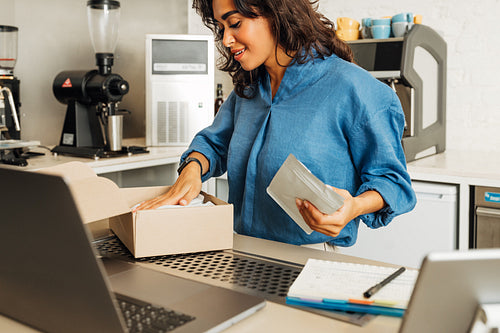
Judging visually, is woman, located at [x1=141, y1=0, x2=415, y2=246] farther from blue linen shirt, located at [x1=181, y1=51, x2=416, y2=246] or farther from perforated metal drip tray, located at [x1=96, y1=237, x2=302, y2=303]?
perforated metal drip tray, located at [x1=96, y1=237, x2=302, y2=303]

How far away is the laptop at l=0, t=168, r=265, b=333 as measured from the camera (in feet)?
2.09

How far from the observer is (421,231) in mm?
2332

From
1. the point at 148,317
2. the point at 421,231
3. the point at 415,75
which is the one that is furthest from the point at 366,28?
the point at 148,317

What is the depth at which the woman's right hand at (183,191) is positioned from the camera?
4.17ft

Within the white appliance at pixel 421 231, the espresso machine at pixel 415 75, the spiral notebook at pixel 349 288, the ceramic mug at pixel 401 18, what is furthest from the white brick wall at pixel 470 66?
the spiral notebook at pixel 349 288

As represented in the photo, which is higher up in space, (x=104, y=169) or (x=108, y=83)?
(x=108, y=83)

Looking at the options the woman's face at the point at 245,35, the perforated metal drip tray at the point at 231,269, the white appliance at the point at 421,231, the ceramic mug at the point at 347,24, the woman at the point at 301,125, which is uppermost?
the ceramic mug at the point at 347,24

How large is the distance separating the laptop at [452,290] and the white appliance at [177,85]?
8.16ft

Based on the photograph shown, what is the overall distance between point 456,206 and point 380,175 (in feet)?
3.79

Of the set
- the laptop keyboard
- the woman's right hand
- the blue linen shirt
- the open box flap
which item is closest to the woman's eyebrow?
the blue linen shirt

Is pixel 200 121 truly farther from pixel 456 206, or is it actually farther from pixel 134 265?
pixel 134 265

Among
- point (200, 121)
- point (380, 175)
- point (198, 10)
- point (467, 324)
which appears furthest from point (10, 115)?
point (467, 324)

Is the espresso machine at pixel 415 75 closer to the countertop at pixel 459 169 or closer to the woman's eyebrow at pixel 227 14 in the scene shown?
the countertop at pixel 459 169

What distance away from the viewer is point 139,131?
360cm
